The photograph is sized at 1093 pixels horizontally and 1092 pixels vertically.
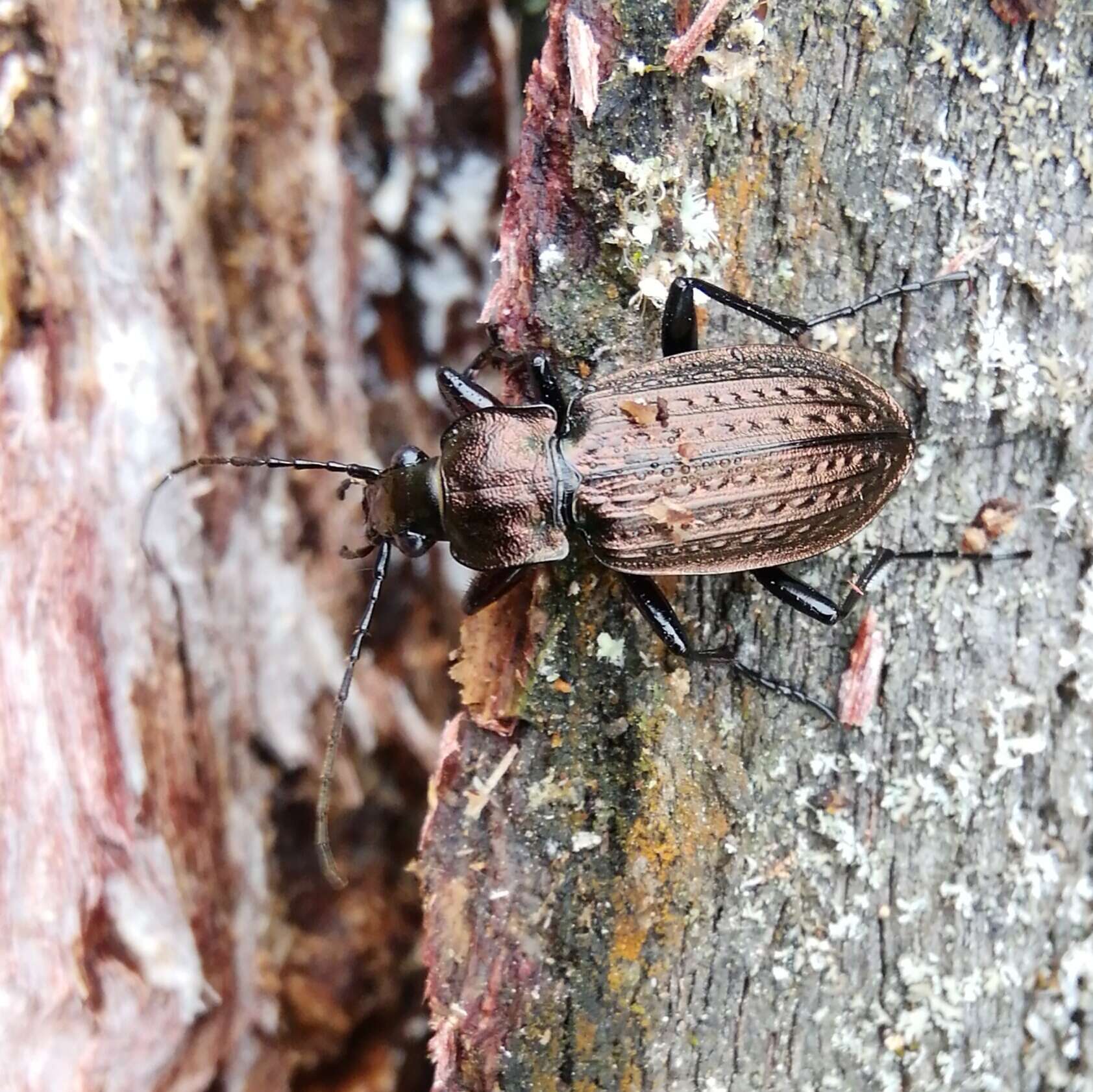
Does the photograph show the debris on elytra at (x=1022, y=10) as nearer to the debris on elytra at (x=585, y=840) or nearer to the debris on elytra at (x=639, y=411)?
the debris on elytra at (x=639, y=411)

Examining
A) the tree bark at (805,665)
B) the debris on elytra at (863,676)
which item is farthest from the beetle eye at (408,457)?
the debris on elytra at (863,676)

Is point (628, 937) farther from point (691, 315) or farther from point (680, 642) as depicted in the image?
point (691, 315)

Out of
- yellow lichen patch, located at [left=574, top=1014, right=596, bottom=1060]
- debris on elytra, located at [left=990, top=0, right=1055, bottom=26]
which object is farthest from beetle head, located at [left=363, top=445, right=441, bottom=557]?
debris on elytra, located at [left=990, top=0, right=1055, bottom=26]

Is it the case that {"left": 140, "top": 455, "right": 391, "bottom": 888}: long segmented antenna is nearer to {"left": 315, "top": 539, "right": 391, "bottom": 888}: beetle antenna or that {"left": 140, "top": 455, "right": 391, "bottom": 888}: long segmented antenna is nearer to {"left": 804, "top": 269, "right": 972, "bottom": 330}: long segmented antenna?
{"left": 315, "top": 539, "right": 391, "bottom": 888}: beetle antenna

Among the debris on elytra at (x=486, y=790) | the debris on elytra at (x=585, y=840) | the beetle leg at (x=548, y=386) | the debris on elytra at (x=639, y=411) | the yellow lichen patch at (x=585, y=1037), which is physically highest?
the beetle leg at (x=548, y=386)

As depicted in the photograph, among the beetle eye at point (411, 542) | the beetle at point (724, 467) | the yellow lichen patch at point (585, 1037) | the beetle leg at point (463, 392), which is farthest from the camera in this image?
the beetle leg at point (463, 392)

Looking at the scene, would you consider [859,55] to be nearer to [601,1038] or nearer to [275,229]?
[275,229]
